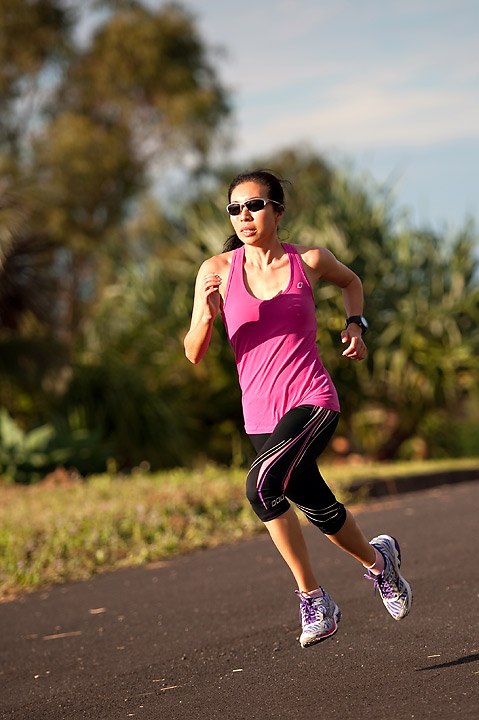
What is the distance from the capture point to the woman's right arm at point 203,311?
478cm

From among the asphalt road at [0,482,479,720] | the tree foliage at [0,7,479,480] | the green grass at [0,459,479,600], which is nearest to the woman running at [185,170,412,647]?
the asphalt road at [0,482,479,720]

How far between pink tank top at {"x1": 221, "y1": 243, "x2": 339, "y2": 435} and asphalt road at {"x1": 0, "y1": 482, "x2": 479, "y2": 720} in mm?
1100

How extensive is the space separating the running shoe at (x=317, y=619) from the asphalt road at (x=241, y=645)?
0.15 metres

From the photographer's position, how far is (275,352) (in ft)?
15.9

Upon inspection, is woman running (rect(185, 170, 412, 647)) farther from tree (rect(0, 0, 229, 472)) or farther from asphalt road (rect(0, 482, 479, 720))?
tree (rect(0, 0, 229, 472))

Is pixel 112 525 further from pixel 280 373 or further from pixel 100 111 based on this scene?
pixel 100 111

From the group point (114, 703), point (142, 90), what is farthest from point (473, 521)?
point (142, 90)

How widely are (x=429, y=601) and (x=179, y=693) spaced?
1.92 m

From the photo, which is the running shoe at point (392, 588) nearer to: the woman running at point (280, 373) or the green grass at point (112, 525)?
the woman running at point (280, 373)

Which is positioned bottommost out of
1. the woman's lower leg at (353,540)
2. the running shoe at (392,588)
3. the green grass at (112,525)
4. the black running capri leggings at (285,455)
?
the green grass at (112,525)

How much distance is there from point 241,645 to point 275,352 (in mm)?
1557

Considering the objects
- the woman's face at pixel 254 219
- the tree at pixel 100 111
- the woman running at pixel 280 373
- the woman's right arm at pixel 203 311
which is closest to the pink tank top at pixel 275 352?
the woman running at pixel 280 373

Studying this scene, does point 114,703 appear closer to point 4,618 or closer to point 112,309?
point 4,618

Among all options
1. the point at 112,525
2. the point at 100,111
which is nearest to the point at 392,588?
the point at 112,525
